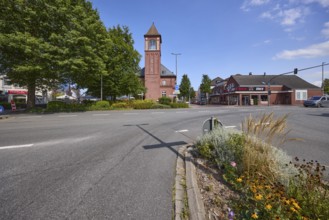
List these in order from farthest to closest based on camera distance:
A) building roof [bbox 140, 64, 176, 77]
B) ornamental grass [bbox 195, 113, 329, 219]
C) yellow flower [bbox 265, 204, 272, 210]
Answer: building roof [bbox 140, 64, 176, 77], ornamental grass [bbox 195, 113, 329, 219], yellow flower [bbox 265, 204, 272, 210]

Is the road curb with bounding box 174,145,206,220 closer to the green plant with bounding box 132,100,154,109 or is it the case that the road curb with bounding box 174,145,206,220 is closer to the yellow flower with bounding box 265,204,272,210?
the yellow flower with bounding box 265,204,272,210

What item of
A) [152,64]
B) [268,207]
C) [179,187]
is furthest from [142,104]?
[268,207]

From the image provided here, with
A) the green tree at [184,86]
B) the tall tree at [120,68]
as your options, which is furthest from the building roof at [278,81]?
the tall tree at [120,68]

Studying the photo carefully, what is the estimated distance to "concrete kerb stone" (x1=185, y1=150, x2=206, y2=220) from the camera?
2414 mm

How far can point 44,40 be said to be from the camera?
17.2m

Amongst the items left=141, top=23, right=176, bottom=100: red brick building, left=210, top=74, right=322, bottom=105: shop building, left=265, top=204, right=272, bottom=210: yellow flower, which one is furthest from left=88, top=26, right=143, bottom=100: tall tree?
left=210, top=74, right=322, bottom=105: shop building

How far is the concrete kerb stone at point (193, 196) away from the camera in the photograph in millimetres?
2414

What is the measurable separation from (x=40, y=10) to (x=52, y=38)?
3326mm

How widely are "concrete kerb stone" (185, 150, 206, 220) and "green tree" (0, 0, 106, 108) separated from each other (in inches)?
609

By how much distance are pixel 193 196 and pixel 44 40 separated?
66.0 feet

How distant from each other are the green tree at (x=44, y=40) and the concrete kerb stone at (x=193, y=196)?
15.5 metres

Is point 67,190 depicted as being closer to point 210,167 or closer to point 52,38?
point 210,167

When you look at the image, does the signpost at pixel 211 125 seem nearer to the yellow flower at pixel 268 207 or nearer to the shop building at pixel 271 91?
the yellow flower at pixel 268 207

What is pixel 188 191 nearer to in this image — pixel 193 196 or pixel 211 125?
pixel 193 196
